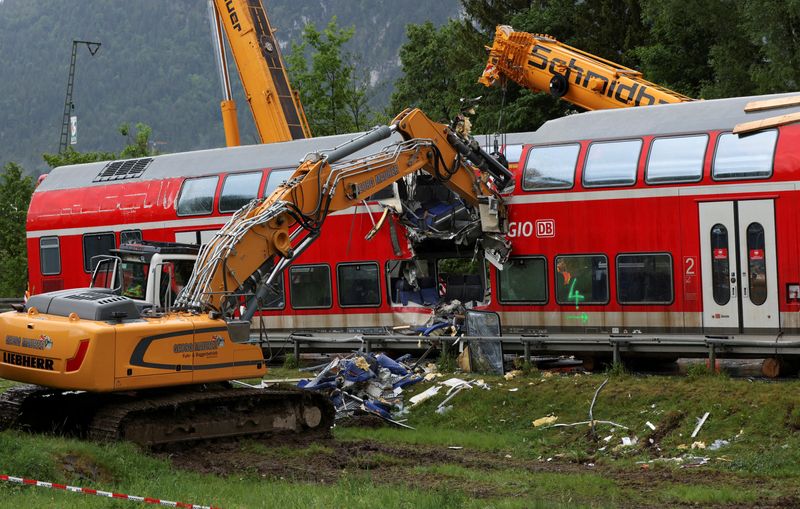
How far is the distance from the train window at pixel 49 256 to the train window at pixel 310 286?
7.92m

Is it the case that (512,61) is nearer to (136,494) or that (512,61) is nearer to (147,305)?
(147,305)

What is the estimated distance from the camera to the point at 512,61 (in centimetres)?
2977

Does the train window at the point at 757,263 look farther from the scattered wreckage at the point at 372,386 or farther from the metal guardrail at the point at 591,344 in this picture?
the scattered wreckage at the point at 372,386

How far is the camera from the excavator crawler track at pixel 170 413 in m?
16.2

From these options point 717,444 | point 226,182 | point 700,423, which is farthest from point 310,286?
point 717,444

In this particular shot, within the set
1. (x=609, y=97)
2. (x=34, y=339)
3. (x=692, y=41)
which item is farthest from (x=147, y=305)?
(x=692, y=41)

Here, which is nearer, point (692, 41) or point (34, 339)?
point (34, 339)

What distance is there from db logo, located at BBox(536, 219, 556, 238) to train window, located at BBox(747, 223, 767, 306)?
4.04 m

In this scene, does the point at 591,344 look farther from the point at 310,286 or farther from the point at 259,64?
the point at 259,64

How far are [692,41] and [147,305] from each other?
105 feet

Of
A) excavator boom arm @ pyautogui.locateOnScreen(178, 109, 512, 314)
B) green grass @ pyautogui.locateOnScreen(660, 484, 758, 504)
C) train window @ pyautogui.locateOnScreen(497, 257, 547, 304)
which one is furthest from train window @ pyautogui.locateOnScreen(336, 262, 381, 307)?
green grass @ pyautogui.locateOnScreen(660, 484, 758, 504)

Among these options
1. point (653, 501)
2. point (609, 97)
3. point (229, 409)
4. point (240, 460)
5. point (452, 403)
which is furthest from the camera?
point (609, 97)

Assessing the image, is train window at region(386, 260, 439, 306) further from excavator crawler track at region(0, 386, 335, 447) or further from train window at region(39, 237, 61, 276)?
train window at region(39, 237, 61, 276)

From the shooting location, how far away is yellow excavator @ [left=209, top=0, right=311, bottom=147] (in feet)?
105
